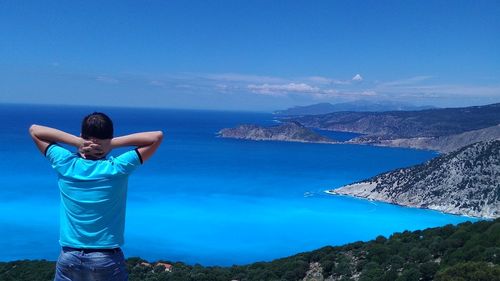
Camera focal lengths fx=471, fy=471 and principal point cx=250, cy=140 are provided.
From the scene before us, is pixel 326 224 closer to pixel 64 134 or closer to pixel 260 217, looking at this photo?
pixel 260 217

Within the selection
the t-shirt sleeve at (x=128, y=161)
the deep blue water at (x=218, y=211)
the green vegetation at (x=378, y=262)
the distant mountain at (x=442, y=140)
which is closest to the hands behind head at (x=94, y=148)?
the t-shirt sleeve at (x=128, y=161)

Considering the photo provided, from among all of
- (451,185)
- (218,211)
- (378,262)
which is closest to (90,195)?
(378,262)

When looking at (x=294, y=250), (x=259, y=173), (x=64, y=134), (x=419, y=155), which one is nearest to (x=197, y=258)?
(x=294, y=250)

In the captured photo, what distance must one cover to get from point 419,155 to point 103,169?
463 feet

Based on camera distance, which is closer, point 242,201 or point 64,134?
point 64,134

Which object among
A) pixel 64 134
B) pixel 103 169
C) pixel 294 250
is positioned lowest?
pixel 294 250

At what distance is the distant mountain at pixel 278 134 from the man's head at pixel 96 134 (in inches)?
6275

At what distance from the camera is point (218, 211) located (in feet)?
198

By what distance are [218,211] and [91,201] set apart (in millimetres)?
58334

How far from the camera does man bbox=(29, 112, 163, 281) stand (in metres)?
2.79

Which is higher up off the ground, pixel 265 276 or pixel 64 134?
pixel 64 134

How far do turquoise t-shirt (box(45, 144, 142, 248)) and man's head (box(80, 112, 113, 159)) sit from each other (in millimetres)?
57

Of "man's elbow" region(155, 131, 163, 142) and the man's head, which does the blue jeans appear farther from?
"man's elbow" region(155, 131, 163, 142)

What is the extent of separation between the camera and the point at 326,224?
5550 cm
